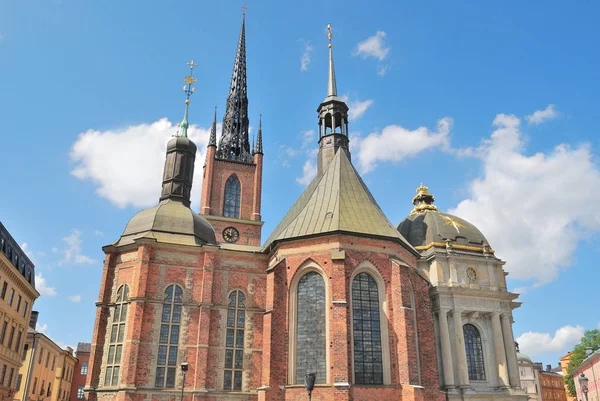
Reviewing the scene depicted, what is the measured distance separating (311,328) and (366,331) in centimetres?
266

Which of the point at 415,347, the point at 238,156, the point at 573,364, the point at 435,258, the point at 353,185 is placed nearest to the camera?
the point at 415,347

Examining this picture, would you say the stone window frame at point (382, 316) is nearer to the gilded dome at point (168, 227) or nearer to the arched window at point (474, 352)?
the gilded dome at point (168, 227)

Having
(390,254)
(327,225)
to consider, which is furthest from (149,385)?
(390,254)

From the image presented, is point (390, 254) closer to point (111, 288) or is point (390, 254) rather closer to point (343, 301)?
point (343, 301)

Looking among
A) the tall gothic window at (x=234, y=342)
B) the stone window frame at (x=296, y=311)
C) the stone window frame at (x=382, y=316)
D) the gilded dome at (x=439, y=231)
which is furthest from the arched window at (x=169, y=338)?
the gilded dome at (x=439, y=231)

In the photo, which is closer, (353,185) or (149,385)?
(149,385)

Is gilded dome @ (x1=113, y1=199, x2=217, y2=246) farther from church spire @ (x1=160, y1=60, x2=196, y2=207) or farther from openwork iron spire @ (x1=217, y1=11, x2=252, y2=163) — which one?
openwork iron spire @ (x1=217, y1=11, x2=252, y2=163)

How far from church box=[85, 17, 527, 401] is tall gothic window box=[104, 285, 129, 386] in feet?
0.19

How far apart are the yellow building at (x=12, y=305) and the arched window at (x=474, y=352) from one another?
28.5 metres

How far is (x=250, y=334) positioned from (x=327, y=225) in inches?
276

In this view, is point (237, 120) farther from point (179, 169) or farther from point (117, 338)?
point (117, 338)

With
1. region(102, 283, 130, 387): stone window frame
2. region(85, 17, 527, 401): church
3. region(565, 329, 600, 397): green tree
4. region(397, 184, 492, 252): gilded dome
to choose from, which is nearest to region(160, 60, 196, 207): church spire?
region(85, 17, 527, 401): church

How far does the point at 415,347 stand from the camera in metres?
25.1

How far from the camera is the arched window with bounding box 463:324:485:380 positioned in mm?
31156
